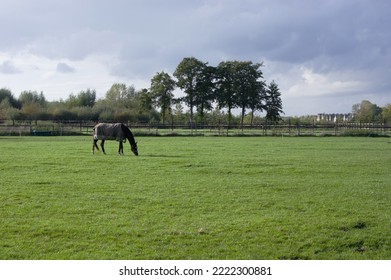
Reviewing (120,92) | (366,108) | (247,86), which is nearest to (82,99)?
(120,92)

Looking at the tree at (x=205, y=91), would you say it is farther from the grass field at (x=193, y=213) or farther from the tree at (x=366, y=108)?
the grass field at (x=193, y=213)

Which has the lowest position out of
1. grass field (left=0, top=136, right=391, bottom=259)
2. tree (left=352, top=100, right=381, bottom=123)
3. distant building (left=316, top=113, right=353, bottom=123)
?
grass field (left=0, top=136, right=391, bottom=259)

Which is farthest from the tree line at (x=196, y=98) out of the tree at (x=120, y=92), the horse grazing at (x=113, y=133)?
the horse grazing at (x=113, y=133)

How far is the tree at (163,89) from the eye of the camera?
7162cm

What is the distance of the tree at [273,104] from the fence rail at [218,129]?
63.6 feet

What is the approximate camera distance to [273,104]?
7588 centimetres

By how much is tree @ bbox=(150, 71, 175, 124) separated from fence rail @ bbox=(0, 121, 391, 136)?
14704 mm

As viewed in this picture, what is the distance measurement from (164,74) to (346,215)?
65.8m

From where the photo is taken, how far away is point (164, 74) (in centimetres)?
7212

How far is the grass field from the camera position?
5.99 m

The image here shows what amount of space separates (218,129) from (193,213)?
43207mm

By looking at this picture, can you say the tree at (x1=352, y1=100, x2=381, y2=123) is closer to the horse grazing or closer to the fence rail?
the fence rail

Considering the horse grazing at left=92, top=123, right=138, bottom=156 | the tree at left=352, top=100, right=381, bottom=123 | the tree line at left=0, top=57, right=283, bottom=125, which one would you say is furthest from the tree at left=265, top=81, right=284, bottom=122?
the horse grazing at left=92, top=123, right=138, bottom=156

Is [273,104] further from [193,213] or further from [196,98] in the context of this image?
[193,213]
